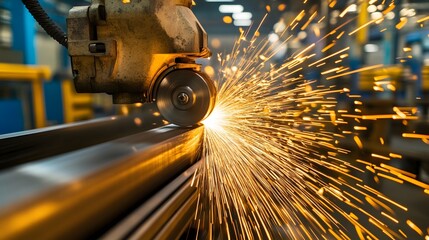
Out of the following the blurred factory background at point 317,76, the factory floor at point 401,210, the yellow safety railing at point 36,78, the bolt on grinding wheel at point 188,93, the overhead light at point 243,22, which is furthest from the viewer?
the overhead light at point 243,22

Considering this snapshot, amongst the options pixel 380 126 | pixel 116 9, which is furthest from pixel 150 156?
pixel 380 126

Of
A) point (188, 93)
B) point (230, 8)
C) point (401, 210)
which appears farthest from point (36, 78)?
point (230, 8)

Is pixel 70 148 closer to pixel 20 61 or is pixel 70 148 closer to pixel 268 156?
pixel 268 156

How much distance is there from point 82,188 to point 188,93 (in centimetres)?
73

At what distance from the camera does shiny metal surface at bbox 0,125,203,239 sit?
54cm

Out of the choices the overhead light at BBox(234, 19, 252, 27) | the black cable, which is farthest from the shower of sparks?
the overhead light at BBox(234, 19, 252, 27)

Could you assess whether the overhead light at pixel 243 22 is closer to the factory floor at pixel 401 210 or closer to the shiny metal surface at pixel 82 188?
the factory floor at pixel 401 210

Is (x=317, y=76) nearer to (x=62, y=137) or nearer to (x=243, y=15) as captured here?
(x=62, y=137)

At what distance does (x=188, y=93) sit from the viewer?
52.6 inches

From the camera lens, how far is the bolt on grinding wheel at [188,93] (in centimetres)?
133

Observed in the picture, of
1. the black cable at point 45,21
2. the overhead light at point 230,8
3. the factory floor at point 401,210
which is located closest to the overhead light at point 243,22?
the overhead light at point 230,8

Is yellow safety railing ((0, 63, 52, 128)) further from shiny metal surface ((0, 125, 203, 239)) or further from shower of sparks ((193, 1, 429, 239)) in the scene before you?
shiny metal surface ((0, 125, 203, 239))

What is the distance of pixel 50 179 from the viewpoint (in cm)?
64

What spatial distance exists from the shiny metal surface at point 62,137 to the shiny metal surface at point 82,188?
1.84 feet
